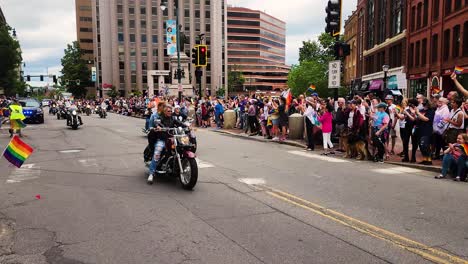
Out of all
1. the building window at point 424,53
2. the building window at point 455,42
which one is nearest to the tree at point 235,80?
the building window at point 424,53

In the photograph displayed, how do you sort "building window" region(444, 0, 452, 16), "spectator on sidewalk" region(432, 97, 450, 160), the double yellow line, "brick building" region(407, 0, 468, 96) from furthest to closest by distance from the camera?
"building window" region(444, 0, 452, 16)
"brick building" region(407, 0, 468, 96)
"spectator on sidewalk" region(432, 97, 450, 160)
the double yellow line

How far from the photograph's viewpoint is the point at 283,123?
1630cm

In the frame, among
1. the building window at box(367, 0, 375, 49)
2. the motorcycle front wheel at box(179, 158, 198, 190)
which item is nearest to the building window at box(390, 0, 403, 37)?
the building window at box(367, 0, 375, 49)

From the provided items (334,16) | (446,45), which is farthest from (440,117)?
(446,45)

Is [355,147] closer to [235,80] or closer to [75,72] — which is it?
[75,72]

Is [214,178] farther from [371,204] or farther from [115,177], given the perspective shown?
[371,204]

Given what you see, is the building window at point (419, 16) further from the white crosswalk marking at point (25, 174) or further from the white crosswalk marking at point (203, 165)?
the white crosswalk marking at point (25, 174)

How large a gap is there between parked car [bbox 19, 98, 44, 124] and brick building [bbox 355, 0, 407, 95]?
96.9ft

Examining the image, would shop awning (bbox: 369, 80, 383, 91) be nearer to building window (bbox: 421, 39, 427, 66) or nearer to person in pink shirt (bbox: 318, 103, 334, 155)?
building window (bbox: 421, 39, 427, 66)

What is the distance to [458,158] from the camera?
29.2ft

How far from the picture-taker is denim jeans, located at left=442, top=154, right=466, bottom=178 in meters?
8.77

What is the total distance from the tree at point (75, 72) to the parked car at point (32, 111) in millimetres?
81614

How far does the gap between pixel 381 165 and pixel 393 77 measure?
34.7 m

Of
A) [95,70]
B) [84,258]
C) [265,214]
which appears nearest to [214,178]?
[265,214]
